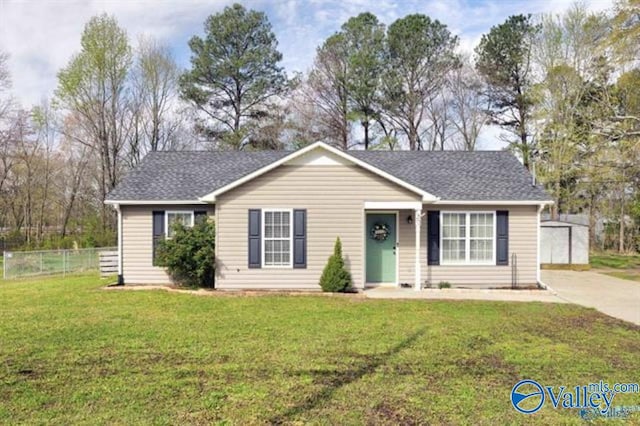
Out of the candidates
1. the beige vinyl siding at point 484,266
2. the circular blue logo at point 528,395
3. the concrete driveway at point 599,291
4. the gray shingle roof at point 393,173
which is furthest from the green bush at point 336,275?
the circular blue logo at point 528,395

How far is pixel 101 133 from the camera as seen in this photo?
25953 millimetres

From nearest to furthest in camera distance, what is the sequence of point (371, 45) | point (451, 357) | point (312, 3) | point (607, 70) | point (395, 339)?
1. point (451, 357)
2. point (395, 339)
3. point (312, 3)
4. point (607, 70)
5. point (371, 45)

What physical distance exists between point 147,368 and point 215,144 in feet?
72.9

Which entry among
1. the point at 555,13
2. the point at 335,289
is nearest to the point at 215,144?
the point at 335,289

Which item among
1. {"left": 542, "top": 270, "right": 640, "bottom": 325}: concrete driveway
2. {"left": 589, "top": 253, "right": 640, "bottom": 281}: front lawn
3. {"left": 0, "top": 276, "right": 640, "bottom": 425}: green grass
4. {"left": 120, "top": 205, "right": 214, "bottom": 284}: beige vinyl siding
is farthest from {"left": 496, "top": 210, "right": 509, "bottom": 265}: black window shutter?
{"left": 120, "top": 205, "right": 214, "bottom": 284}: beige vinyl siding

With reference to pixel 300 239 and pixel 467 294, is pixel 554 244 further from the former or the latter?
pixel 300 239

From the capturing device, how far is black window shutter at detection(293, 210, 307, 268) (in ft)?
37.2

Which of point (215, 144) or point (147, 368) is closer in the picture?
point (147, 368)

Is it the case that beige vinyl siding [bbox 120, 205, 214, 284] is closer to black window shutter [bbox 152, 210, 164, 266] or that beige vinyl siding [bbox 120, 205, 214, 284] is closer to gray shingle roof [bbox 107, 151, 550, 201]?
black window shutter [bbox 152, 210, 164, 266]

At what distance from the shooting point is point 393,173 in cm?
1368

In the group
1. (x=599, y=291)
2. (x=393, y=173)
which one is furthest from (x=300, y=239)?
(x=599, y=291)

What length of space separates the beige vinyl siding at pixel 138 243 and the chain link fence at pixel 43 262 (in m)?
5.78

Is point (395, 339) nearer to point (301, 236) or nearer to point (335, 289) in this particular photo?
point (335, 289)

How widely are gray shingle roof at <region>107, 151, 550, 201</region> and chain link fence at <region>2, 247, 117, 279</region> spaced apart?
5.50m
